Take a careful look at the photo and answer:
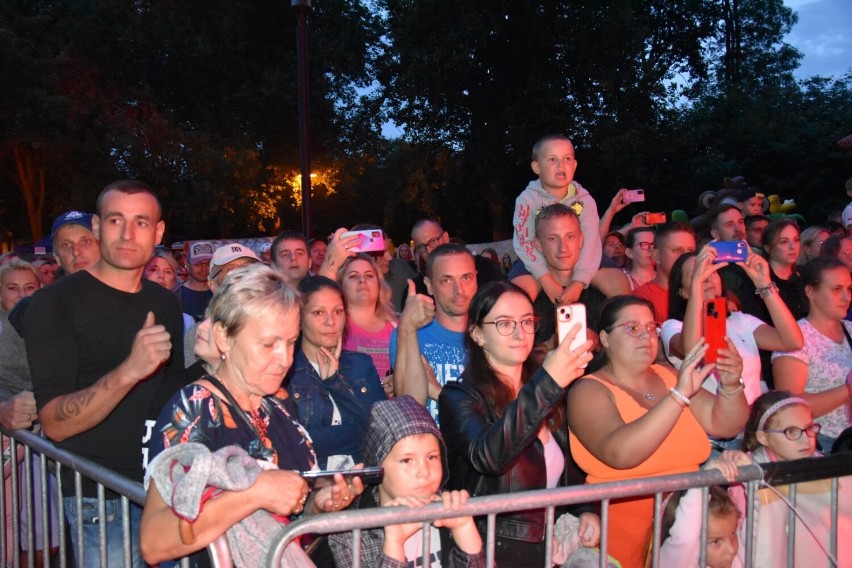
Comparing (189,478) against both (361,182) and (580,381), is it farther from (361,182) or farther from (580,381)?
(361,182)

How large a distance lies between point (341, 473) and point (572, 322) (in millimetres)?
1003

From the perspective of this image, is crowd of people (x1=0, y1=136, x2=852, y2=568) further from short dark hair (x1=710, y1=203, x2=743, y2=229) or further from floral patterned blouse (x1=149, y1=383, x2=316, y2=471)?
short dark hair (x1=710, y1=203, x2=743, y2=229)

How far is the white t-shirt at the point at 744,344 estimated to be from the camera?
4.63 m

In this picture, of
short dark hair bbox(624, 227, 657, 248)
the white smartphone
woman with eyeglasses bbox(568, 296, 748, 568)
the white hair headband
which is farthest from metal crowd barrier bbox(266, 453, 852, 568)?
short dark hair bbox(624, 227, 657, 248)

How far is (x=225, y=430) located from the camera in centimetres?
236

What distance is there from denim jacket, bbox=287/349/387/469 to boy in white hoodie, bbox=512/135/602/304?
5.17 feet

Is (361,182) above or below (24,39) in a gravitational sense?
below

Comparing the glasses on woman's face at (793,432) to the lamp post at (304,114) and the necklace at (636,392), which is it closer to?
the necklace at (636,392)

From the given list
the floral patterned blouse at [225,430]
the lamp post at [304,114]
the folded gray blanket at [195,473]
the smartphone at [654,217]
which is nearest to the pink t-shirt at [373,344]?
the floral patterned blouse at [225,430]

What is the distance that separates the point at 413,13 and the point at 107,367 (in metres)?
20.2

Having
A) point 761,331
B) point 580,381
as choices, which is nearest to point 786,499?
point 580,381

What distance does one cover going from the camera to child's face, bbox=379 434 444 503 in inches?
111

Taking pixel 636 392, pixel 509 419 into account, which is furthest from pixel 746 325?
pixel 509 419

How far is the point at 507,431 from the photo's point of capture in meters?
2.77
